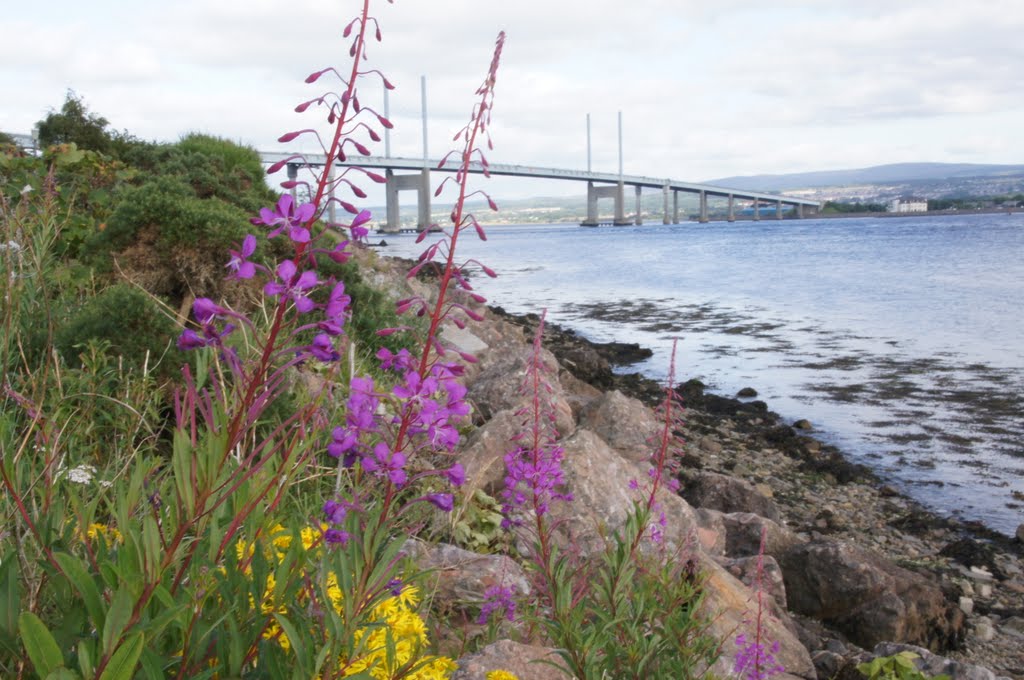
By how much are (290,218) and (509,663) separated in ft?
4.37

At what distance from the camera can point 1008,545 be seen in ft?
25.7

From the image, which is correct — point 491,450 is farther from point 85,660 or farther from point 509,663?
point 85,660

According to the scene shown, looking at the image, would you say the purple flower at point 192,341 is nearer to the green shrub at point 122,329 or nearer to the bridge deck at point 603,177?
Answer: the green shrub at point 122,329

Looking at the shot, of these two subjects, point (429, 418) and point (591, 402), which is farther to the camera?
point (591, 402)

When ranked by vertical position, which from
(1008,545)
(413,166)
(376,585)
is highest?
Result: (413,166)

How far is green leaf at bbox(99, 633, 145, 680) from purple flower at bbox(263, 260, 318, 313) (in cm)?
52

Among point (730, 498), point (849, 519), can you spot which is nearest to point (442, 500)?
point (730, 498)

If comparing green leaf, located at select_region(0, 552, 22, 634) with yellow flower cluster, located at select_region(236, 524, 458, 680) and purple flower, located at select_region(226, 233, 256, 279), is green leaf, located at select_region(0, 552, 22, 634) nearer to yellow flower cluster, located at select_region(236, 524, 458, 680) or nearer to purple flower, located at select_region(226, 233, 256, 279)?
yellow flower cluster, located at select_region(236, 524, 458, 680)

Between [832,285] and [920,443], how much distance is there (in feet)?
73.6

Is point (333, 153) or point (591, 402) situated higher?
point (333, 153)

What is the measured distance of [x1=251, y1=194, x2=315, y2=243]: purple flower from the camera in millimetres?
1360

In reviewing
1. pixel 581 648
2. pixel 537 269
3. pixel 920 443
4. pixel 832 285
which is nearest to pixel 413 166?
pixel 537 269

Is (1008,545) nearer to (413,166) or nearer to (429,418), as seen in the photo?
(429,418)

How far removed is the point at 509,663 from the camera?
2.19 m
